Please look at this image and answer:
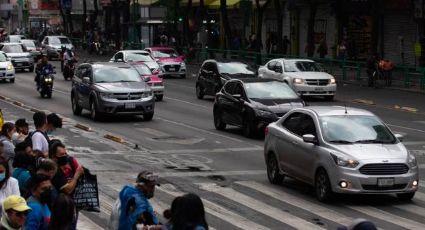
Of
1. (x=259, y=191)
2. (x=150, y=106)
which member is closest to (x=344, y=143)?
(x=259, y=191)

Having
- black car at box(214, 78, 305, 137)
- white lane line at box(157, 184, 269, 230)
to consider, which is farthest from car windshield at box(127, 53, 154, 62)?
white lane line at box(157, 184, 269, 230)

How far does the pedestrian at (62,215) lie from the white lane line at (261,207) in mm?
6479

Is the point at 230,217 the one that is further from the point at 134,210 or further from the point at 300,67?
the point at 300,67

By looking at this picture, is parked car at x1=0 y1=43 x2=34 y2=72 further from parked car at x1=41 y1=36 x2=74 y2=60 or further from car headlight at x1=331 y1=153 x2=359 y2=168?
car headlight at x1=331 y1=153 x2=359 y2=168

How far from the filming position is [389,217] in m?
14.4

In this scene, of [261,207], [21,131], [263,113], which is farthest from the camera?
[263,113]

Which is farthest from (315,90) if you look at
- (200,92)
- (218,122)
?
(218,122)

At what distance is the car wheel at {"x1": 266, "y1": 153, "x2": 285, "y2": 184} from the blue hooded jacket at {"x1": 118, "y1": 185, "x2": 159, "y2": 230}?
9.16m

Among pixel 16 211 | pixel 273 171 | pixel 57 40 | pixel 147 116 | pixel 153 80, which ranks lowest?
pixel 147 116

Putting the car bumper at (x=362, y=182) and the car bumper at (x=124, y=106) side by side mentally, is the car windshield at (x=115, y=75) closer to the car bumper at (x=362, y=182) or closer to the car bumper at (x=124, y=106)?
the car bumper at (x=124, y=106)

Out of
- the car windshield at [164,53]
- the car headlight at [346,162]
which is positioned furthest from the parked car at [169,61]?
the car headlight at [346,162]

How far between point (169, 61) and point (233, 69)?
548 inches

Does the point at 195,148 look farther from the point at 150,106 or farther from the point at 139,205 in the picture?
the point at 139,205

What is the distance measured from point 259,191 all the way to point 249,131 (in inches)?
315
